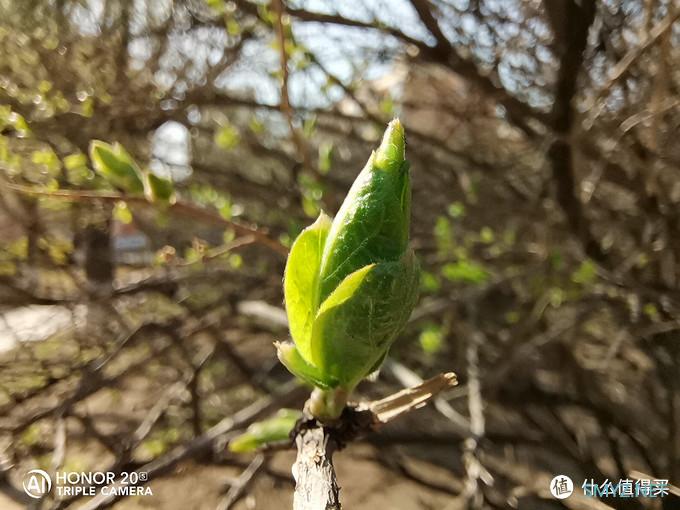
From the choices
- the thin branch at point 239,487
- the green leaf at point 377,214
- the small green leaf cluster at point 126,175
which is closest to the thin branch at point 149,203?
the small green leaf cluster at point 126,175

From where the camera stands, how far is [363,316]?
49 cm

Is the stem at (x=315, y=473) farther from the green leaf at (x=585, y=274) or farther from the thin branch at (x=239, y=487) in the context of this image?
the green leaf at (x=585, y=274)

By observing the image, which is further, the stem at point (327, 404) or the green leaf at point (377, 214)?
the stem at point (327, 404)

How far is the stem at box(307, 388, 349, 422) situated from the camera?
0.58m

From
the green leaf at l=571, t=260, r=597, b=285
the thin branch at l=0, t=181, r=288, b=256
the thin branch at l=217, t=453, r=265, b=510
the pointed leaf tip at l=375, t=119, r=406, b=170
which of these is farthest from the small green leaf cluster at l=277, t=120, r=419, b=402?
the green leaf at l=571, t=260, r=597, b=285

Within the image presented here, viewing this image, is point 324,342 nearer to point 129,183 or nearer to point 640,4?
point 129,183

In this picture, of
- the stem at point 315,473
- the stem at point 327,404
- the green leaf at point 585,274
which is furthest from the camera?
the green leaf at point 585,274

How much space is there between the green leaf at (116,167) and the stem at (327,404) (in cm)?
49

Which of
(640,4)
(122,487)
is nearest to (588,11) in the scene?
(640,4)

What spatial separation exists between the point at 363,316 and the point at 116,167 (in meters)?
0.57

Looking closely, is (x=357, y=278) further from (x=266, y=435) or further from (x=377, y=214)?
(x=266, y=435)

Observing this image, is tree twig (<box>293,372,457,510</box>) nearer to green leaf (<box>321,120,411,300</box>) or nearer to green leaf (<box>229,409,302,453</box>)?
green leaf (<box>229,409,302,453</box>)

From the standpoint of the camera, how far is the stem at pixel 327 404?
0.58 meters

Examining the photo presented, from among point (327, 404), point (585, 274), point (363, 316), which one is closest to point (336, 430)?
point (327, 404)
